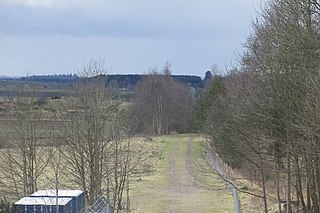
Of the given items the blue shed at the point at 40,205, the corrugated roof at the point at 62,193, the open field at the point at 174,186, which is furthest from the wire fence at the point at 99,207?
the open field at the point at 174,186

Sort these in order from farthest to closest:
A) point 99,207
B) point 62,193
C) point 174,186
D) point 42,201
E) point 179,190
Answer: point 174,186 < point 179,190 < point 62,193 < point 42,201 < point 99,207

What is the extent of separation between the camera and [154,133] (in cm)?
8319

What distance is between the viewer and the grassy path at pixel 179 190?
99.3 feet

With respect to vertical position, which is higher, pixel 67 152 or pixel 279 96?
pixel 279 96

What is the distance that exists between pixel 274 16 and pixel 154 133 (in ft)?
216

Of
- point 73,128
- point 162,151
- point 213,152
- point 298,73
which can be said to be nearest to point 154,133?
point 162,151

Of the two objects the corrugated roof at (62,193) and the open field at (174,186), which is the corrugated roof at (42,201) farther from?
the open field at (174,186)

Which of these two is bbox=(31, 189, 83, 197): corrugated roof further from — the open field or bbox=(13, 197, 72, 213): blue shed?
the open field

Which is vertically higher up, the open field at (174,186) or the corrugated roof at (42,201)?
the corrugated roof at (42,201)

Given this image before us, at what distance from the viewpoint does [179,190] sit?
3634cm

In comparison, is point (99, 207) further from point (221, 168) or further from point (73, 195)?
point (221, 168)

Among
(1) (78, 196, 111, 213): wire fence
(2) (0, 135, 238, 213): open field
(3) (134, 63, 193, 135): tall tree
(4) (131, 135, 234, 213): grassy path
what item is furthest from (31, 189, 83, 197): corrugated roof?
(3) (134, 63, 193, 135): tall tree

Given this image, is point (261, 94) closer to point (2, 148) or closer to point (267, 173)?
point (267, 173)

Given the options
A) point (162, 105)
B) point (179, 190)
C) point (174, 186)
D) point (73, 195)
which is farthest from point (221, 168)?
point (162, 105)
